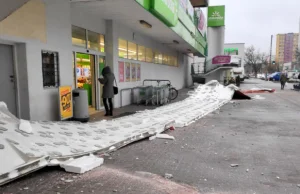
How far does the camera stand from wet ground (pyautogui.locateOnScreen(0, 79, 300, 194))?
3.45 meters

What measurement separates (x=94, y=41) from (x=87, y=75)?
1.32 metres

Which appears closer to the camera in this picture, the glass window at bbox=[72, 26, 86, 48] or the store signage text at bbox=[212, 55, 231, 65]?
the glass window at bbox=[72, 26, 86, 48]

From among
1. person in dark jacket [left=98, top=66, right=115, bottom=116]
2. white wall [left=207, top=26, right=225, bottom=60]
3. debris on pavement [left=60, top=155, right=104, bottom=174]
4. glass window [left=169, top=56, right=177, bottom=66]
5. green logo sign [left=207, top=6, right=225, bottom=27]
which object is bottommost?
debris on pavement [left=60, top=155, right=104, bottom=174]

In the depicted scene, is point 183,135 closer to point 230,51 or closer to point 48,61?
point 48,61

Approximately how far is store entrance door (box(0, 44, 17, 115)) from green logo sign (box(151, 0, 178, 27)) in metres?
4.54

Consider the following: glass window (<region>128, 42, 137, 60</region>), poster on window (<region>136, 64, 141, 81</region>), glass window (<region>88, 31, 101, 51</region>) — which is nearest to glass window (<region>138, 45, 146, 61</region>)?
poster on window (<region>136, 64, 141, 81</region>)

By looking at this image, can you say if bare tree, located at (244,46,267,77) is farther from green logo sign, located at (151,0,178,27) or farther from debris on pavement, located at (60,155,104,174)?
debris on pavement, located at (60,155,104,174)

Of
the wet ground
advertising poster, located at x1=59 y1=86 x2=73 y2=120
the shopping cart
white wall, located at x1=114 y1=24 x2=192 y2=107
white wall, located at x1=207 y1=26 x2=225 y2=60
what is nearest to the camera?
the wet ground

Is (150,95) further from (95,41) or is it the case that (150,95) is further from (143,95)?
(95,41)

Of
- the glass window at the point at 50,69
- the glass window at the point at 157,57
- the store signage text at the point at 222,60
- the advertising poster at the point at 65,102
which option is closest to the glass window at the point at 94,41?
the glass window at the point at 50,69

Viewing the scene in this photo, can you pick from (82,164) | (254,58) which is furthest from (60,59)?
(254,58)

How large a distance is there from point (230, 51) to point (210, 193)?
40210mm

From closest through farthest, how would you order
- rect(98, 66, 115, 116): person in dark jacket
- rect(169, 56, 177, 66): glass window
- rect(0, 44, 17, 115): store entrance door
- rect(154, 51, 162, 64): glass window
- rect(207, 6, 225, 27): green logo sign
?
rect(0, 44, 17, 115): store entrance door, rect(98, 66, 115, 116): person in dark jacket, rect(154, 51, 162, 64): glass window, rect(169, 56, 177, 66): glass window, rect(207, 6, 225, 27): green logo sign

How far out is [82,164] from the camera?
13.0 ft
